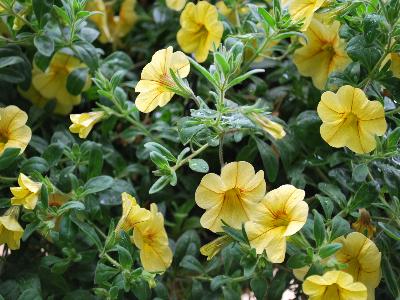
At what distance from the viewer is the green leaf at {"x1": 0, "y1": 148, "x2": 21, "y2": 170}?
1.04 m

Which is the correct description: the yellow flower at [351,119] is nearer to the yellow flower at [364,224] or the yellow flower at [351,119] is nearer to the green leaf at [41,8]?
the yellow flower at [364,224]

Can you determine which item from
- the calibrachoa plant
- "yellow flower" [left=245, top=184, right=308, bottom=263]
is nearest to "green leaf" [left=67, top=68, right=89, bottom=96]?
the calibrachoa plant

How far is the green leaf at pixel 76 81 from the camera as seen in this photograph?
1.27 metres

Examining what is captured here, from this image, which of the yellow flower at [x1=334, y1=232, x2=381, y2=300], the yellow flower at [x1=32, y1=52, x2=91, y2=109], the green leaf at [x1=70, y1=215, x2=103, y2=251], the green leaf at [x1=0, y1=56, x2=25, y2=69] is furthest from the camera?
the yellow flower at [x1=32, y1=52, x2=91, y2=109]

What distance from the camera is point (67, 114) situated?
135cm

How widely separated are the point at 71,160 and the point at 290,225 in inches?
18.5

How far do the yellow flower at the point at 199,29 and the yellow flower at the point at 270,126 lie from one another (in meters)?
0.22

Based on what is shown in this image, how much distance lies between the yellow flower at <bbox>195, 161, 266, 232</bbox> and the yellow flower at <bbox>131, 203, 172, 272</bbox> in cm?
10

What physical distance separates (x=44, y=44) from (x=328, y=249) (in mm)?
614

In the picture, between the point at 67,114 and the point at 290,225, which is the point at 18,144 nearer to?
the point at 67,114

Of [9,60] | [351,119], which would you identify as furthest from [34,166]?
[351,119]

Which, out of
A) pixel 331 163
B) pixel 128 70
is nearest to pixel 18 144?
pixel 128 70

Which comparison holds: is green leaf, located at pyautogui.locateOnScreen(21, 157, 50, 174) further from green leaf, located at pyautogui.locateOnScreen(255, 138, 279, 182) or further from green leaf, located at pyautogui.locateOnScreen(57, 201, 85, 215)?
green leaf, located at pyautogui.locateOnScreen(255, 138, 279, 182)

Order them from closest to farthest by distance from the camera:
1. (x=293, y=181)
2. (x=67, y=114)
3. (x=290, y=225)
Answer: (x=290, y=225) → (x=293, y=181) → (x=67, y=114)
